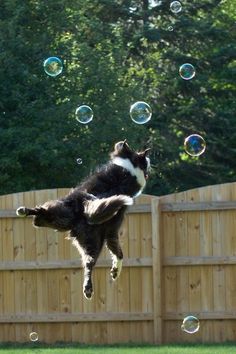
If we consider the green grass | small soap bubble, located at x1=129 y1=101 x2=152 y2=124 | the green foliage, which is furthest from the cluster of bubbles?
the green grass

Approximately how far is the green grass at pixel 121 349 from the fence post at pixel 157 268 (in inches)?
15.0

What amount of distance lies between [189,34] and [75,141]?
9.77m

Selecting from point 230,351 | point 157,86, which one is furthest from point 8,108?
point 157,86

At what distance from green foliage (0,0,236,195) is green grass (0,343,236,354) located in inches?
95.7

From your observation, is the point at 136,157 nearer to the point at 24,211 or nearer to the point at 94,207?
the point at 94,207

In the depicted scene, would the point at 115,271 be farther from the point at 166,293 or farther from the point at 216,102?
the point at 216,102

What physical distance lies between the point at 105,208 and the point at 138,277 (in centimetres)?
605

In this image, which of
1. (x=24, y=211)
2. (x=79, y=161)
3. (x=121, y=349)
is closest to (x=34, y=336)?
(x=121, y=349)

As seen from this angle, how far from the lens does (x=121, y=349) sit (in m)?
12.3

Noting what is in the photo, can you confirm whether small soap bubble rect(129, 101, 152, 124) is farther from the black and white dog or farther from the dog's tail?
the dog's tail

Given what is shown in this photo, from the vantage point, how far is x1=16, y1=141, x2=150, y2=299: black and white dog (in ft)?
24.5

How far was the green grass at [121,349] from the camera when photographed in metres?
11.8

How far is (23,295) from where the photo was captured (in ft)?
43.9

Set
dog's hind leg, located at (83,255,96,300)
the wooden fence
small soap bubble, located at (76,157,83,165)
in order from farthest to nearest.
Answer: small soap bubble, located at (76,157,83,165) → the wooden fence → dog's hind leg, located at (83,255,96,300)
